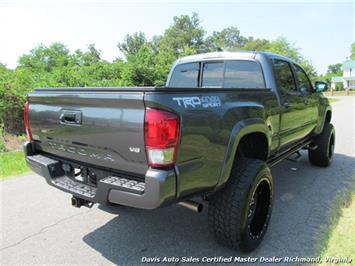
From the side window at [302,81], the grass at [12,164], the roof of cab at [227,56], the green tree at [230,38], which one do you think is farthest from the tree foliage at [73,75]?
the green tree at [230,38]

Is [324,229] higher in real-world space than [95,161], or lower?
lower

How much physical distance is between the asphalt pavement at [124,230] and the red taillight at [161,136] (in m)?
1.20

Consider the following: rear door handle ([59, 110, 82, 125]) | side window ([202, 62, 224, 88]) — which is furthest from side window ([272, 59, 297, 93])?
rear door handle ([59, 110, 82, 125])

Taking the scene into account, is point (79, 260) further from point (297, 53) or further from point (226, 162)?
point (297, 53)

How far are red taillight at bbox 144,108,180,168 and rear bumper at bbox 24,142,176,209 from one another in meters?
0.08

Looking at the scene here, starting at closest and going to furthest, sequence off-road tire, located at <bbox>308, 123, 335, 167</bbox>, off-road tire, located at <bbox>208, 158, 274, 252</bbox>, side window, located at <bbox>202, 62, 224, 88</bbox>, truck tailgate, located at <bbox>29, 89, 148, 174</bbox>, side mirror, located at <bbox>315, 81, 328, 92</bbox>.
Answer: truck tailgate, located at <bbox>29, 89, 148, 174</bbox> < off-road tire, located at <bbox>208, 158, 274, 252</bbox> < side window, located at <bbox>202, 62, 224, 88</bbox> < side mirror, located at <bbox>315, 81, 328, 92</bbox> < off-road tire, located at <bbox>308, 123, 335, 167</bbox>

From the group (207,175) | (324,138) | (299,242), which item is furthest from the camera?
(324,138)

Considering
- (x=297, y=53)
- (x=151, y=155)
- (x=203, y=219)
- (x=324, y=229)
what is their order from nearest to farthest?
(x=151, y=155)
(x=324, y=229)
(x=203, y=219)
(x=297, y=53)

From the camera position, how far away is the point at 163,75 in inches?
570

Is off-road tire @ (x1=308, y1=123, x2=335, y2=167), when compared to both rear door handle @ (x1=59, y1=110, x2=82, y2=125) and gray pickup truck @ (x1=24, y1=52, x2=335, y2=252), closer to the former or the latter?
gray pickup truck @ (x1=24, y1=52, x2=335, y2=252)

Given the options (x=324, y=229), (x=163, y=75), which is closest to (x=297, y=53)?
(x=163, y=75)

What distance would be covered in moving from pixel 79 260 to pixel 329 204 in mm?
3153

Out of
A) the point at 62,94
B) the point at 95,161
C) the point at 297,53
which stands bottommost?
the point at 95,161

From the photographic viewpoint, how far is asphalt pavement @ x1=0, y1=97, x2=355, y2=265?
287 centimetres
